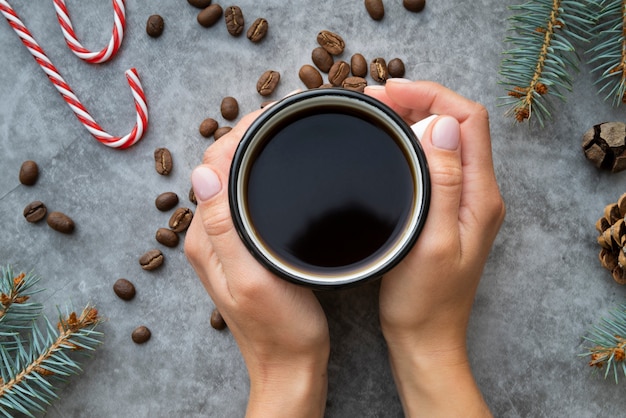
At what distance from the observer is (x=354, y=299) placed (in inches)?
51.0

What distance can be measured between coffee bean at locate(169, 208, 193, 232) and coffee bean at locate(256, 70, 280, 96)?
0.29 meters

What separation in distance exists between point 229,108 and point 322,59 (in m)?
0.21

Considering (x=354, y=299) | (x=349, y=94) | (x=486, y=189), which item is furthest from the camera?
(x=354, y=299)

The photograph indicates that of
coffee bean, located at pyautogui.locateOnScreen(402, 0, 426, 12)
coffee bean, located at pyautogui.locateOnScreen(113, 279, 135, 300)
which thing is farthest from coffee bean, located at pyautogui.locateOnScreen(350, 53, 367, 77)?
coffee bean, located at pyautogui.locateOnScreen(113, 279, 135, 300)

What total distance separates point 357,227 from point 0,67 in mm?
887

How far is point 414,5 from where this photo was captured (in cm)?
130

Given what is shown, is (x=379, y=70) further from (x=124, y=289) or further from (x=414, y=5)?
(x=124, y=289)

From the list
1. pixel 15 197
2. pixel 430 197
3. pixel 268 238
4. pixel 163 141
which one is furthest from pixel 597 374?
pixel 15 197

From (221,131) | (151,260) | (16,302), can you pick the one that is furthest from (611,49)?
(16,302)

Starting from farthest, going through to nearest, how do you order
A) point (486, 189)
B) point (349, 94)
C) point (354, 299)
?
point (354, 299)
point (486, 189)
point (349, 94)

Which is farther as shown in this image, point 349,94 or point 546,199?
point 546,199

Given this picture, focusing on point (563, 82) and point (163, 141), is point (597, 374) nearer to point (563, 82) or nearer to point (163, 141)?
point (563, 82)

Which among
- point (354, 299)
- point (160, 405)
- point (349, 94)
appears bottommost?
point (160, 405)

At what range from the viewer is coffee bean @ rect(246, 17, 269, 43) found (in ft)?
4.29
